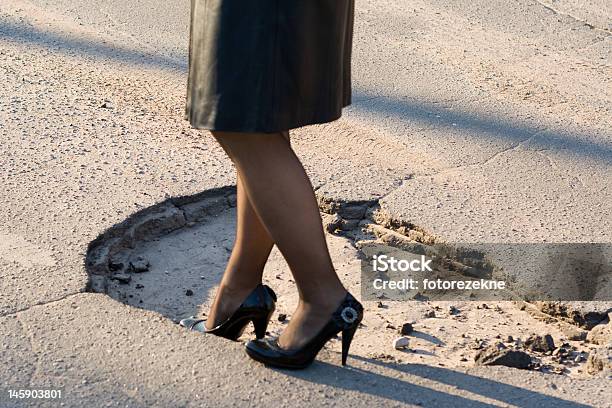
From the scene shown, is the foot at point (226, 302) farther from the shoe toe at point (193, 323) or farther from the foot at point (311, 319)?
the foot at point (311, 319)

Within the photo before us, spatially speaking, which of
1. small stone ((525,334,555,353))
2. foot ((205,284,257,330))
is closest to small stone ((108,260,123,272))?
foot ((205,284,257,330))

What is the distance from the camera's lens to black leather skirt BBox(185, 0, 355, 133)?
2.54 m

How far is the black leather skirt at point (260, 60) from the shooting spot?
100 inches

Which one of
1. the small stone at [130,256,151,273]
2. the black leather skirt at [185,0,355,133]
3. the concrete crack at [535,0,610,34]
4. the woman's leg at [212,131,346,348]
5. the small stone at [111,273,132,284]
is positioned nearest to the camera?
the black leather skirt at [185,0,355,133]

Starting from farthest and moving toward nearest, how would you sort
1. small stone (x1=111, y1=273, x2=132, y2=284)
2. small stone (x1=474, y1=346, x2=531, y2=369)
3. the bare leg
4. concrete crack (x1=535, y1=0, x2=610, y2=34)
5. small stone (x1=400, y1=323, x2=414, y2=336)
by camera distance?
1. concrete crack (x1=535, y1=0, x2=610, y2=34)
2. small stone (x1=111, y1=273, x2=132, y2=284)
3. small stone (x1=400, y1=323, x2=414, y2=336)
4. small stone (x1=474, y1=346, x2=531, y2=369)
5. the bare leg

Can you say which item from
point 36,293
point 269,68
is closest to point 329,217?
point 36,293

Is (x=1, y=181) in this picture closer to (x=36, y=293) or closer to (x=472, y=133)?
(x=36, y=293)

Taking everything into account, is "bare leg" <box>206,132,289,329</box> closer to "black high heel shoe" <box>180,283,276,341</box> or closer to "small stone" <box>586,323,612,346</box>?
"black high heel shoe" <box>180,283,276,341</box>

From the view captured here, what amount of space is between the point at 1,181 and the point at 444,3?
3.40 metres

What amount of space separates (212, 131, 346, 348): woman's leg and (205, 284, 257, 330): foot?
8.1 inches

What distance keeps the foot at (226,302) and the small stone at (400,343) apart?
20.7 inches

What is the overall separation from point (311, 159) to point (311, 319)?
163 centimetres

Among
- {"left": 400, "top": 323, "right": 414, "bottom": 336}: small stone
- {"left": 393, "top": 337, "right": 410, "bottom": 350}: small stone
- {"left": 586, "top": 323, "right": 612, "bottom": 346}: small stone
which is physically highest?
{"left": 586, "top": 323, "right": 612, "bottom": 346}: small stone

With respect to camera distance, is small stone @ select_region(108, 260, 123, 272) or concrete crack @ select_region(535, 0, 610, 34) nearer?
small stone @ select_region(108, 260, 123, 272)
